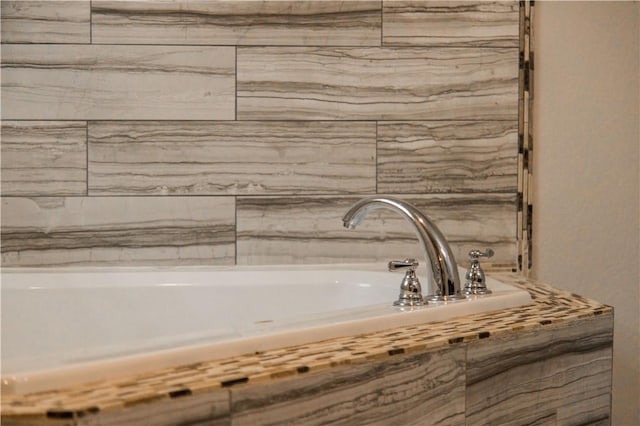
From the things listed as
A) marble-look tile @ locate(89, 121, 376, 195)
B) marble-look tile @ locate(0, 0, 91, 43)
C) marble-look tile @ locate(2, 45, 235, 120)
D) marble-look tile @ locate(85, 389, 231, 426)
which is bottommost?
marble-look tile @ locate(85, 389, 231, 426)

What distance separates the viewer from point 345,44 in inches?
95.2

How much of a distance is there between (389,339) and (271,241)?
3.40ft

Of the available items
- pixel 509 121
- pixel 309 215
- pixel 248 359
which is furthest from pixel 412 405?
pixel 509 121

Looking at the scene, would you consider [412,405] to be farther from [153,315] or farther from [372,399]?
[153,315]

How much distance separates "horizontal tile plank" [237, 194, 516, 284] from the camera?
7.97ft

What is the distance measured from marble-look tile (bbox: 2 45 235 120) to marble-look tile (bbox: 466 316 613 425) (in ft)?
3.75

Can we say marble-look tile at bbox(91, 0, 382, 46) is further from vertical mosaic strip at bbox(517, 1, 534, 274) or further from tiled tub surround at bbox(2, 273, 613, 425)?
tiled tub surround at bbox(2, 273, 613, 425)

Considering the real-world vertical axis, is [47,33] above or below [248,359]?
above

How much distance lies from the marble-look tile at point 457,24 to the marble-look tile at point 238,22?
85 millimetres

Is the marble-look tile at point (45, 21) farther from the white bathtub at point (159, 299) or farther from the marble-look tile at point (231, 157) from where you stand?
the white bathtub at point (159, 299)

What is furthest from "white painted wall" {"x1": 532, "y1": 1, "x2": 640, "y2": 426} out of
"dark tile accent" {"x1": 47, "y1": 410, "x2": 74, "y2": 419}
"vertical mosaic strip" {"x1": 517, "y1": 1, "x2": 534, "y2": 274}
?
"dark tile accent" {"x1": 47, "y1": 410, "x2": 74, "y2": 419}

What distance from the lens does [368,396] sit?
132 centimetres

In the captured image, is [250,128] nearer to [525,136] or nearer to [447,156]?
[447,156]

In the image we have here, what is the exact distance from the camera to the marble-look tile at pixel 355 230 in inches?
95.6
